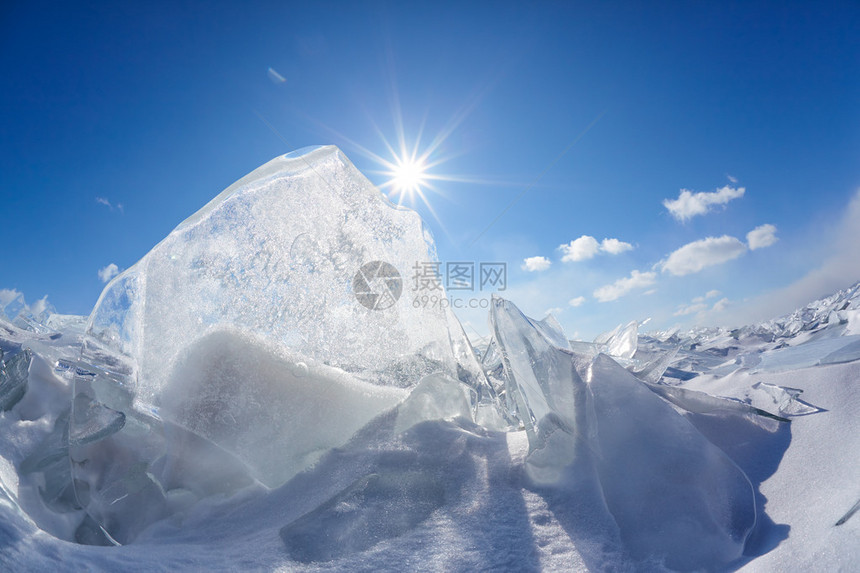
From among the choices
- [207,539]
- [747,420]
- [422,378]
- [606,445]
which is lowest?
[207,539]

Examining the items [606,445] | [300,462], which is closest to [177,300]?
[300,462]

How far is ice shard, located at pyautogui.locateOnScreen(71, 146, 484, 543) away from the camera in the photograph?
170 centimetres

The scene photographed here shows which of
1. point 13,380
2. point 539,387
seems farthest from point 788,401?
point 13,380

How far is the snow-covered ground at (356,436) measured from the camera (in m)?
1.16

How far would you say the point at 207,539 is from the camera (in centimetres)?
136

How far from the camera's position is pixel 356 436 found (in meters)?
1.75

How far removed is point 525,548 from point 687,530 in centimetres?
48

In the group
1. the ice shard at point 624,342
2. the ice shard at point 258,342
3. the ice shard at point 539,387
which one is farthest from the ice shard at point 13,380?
the ice shard at point 624,342

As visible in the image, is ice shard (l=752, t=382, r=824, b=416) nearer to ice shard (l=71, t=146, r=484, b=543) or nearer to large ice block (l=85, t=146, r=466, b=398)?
ice shard (l=71, t=146, r=484, b=543)

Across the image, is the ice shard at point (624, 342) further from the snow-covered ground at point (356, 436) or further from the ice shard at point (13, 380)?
the ice shard at point (13, 380)

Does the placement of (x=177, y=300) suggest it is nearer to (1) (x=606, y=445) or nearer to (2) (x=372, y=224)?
(2) (x=372, y=224)

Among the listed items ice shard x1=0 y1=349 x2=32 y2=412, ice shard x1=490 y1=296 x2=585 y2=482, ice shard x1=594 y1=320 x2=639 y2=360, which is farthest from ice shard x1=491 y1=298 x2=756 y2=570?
ice shard x1=594 y1=320 x2=639 y2=360

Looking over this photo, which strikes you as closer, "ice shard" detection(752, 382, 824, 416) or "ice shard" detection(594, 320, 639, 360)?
"ice shard" detection(752, 382, 824, 416)

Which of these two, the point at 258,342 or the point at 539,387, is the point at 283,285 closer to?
the point at 258,342
